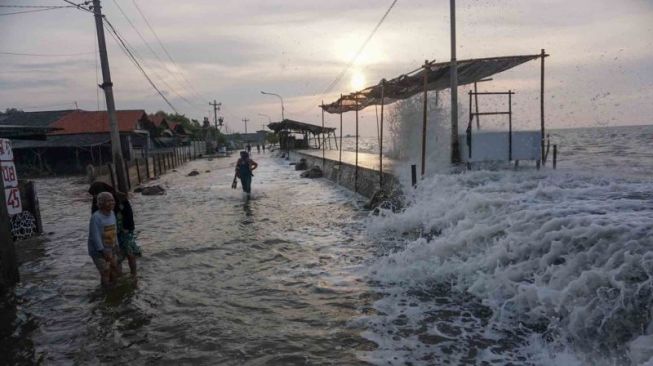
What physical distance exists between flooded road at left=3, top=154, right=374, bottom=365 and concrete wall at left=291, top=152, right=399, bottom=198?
6.35ft

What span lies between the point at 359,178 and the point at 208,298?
11341 mm

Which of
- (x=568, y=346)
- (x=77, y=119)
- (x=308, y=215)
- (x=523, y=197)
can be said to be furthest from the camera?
(x=77, y=119)

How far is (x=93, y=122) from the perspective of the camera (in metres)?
37.8

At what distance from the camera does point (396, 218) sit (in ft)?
34.5

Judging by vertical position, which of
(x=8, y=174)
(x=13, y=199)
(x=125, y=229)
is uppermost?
(x=8, y=174)

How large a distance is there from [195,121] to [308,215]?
271 ft

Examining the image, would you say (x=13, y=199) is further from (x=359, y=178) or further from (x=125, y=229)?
(x=359, y=178)

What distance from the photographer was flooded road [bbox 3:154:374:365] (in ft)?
15.5

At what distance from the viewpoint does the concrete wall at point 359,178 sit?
13930 millimetres

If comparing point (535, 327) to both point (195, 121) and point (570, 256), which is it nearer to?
point (570, 256)

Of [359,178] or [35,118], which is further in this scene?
[35,118]

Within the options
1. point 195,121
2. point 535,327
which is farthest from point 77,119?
point 195,121

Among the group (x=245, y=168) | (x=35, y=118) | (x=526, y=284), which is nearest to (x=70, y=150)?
(x=35, y=118)

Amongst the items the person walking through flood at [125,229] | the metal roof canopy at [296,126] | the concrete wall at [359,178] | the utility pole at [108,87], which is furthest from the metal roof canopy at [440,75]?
the metal roof canopy at [296,126]
